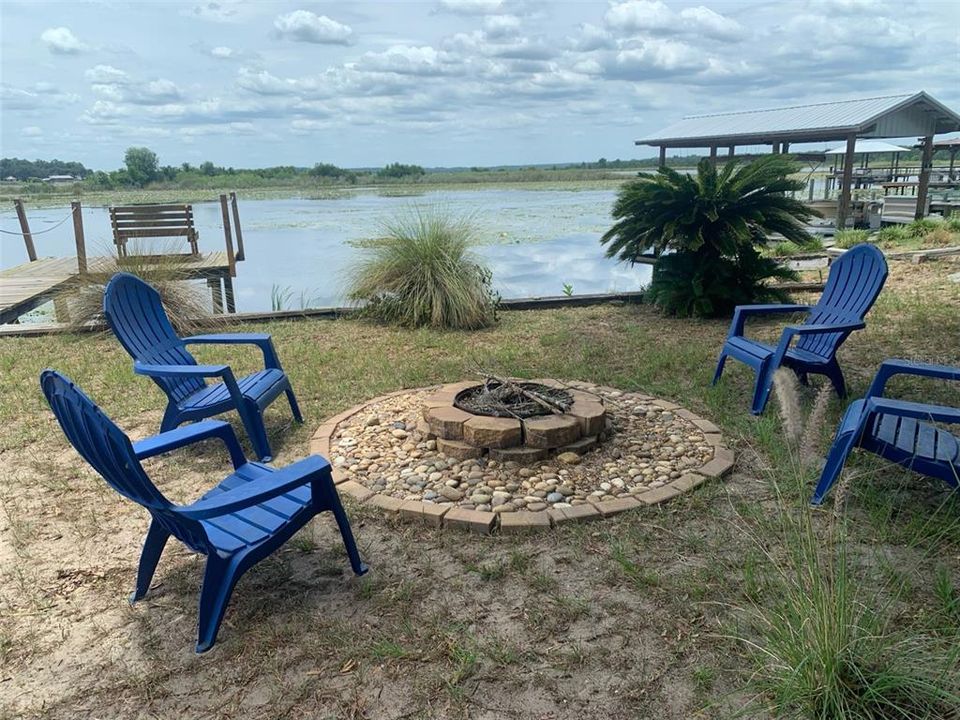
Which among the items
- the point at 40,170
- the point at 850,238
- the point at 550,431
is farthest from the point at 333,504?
the point at 40,170

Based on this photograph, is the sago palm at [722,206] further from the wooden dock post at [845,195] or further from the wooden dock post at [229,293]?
the wooden dock post at [845,195]

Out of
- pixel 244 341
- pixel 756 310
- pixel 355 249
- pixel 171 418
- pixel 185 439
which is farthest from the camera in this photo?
pixel 355 249

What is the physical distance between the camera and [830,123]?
13.6 meters

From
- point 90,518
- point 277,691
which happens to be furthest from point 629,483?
point 90,518

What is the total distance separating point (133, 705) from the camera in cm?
187

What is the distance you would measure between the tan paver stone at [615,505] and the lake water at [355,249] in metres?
4.49

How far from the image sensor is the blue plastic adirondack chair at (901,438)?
254cm

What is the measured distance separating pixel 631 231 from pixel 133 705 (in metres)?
5.46

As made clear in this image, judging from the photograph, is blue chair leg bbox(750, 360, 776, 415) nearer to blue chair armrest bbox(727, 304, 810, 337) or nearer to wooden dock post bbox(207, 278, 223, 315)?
blue chair armrest bbox(727, 304, 810, 337)

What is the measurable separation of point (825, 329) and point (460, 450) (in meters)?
2.12

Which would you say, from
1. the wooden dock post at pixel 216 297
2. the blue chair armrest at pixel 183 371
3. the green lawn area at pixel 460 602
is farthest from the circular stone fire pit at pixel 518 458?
the wooden dock post at pixel 216 297

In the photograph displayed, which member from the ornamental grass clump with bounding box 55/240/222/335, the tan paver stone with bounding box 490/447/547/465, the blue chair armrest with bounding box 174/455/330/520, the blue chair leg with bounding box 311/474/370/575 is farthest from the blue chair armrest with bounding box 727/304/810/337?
the ornamental grass clump with bounding box 55/240/222/335

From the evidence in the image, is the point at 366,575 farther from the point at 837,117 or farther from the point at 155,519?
the point at 837,117

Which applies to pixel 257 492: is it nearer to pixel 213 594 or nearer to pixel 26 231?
pixel 213 594
